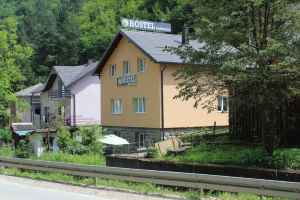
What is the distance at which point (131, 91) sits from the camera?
4066 centimetres

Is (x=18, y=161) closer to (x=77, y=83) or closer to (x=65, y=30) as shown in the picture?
(x=77, y=83)

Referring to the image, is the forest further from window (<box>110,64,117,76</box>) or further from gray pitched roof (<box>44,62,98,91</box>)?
window (<box>110,64,117,76</box>)

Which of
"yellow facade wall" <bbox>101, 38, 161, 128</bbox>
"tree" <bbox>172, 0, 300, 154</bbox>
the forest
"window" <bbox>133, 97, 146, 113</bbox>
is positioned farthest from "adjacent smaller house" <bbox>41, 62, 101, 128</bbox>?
"tree" <bbox>172, 0, 300, 154</bbox>

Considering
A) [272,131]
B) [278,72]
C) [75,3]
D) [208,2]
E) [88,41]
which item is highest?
[75,3]

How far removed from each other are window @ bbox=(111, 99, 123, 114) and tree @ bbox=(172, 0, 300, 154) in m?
23.5

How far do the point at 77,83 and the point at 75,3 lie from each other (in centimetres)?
5309

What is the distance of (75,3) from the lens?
105875 millimetres

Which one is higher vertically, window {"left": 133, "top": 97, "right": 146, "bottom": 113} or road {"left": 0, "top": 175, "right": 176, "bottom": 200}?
window {"left": 133, "top": 97, "right": 146, "bottom": 113}

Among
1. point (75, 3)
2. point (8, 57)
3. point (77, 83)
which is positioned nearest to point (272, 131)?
point (8, 57)

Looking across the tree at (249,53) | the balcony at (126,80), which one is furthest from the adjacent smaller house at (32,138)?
the tree at (249,53)

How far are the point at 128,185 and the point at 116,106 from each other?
27.8m

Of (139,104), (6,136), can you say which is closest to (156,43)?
(139,104)

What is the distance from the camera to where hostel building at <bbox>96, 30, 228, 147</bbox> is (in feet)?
122

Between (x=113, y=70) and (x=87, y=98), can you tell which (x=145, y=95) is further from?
(x=87, y=98)
